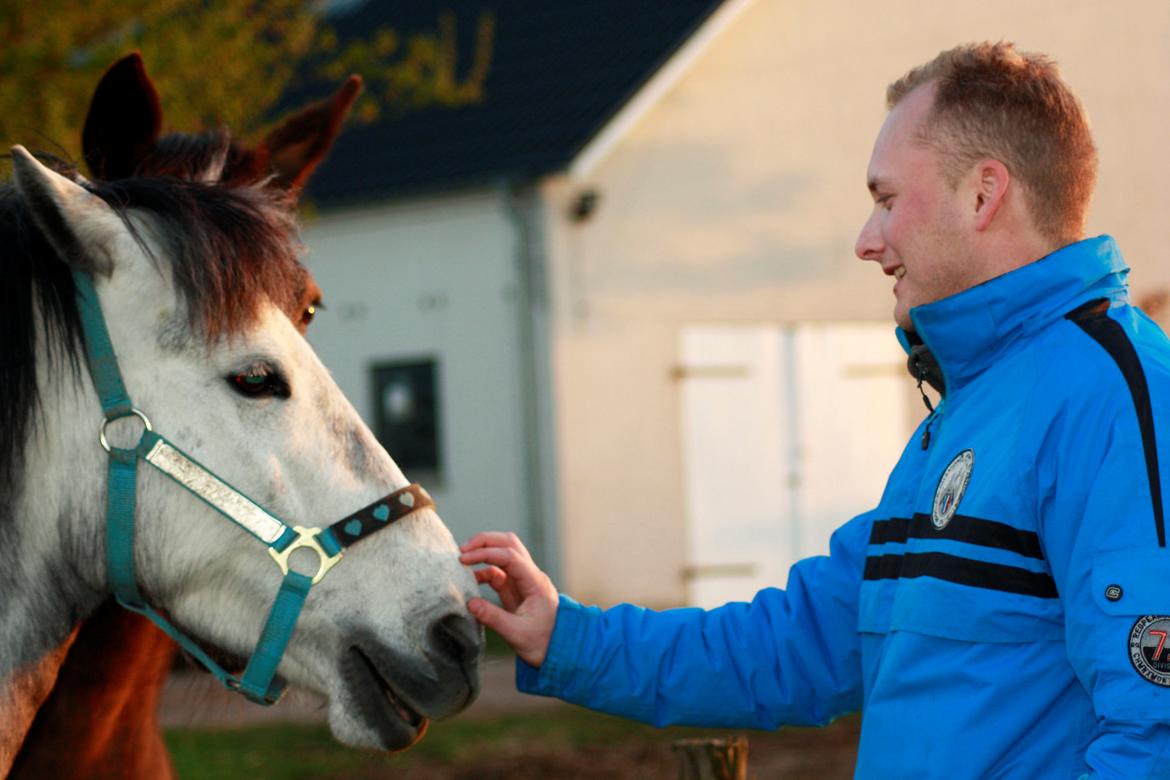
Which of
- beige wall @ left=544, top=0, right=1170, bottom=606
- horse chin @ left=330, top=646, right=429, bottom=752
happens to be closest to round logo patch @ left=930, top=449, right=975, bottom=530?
horse chin @ left=330, top=646, right=429, bottom=752

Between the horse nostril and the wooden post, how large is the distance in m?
0.75

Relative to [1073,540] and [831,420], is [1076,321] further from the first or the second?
[831,420]

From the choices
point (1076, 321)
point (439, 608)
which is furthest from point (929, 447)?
point (439, 608)

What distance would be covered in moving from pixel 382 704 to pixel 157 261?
0.75 metres

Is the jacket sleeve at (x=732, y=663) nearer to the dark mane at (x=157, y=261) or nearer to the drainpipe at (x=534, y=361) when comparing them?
the dark mane at (x=157, y=261)

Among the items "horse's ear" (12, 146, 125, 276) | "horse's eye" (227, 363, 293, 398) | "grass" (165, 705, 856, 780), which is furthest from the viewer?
"grass" (165, 705, 856, 780)

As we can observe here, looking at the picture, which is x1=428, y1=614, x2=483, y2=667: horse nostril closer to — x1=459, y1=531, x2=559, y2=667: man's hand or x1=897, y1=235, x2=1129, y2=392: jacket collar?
x1=459, y1=531, x2=559, y2=667: man's hand

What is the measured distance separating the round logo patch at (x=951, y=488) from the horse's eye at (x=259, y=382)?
955 millimetres

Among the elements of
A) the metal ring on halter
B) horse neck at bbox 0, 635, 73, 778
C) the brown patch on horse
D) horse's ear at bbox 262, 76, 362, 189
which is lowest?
the brown patch on horse

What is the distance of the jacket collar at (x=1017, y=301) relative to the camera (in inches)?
67.7

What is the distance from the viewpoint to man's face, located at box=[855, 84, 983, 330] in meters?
1.79

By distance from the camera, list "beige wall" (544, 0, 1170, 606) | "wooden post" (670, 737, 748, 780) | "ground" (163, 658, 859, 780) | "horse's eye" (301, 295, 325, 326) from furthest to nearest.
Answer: "beige wall" (544, 0, 1170, 606) → "ground" (163, 658, 859, 780) → "wooden post" (670, 737, 748, 780) → "horse's eye" (301, 295, 325, 326)

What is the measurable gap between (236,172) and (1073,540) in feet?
6.28

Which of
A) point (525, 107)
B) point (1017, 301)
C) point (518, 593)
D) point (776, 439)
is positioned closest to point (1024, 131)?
point (1017, 301)
